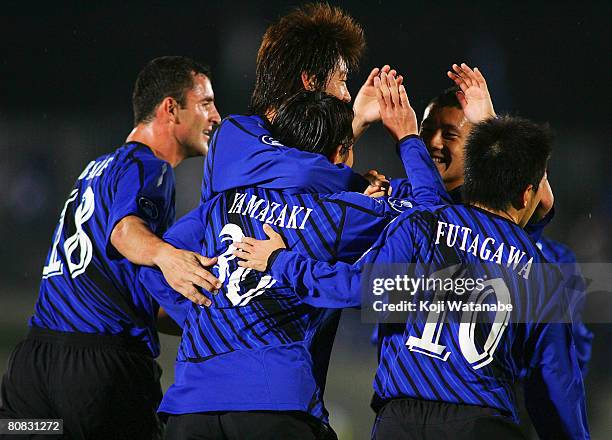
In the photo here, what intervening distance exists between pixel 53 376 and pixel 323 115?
4.60 feet

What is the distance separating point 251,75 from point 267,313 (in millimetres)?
3928

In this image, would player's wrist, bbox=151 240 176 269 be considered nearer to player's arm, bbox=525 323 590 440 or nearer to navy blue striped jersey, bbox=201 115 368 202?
navy blue striped jersey, bbox=201 115 368 202

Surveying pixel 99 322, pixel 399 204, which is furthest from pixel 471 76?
pixel 99 322

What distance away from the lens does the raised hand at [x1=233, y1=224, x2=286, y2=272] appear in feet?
7.95

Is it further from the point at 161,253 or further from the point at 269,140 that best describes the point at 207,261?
the point at 269,140

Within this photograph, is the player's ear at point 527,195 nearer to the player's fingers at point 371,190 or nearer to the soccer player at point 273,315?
the soccer player at point 273,315

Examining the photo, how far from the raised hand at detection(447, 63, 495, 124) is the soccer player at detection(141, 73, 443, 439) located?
0.45 meters

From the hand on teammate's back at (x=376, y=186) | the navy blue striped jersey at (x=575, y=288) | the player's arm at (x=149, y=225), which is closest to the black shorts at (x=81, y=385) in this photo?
the player's arm at (x=149, y=225)

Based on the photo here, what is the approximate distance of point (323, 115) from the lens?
8.46ft

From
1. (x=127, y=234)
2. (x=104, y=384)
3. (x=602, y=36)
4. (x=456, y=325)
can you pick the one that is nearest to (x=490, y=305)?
(x=456, y=325)

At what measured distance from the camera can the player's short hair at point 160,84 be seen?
12.1 ft

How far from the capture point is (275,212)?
252 cm

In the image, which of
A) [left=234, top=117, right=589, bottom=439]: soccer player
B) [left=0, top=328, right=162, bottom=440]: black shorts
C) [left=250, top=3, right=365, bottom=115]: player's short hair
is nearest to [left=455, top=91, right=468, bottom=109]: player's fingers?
[left=250, top=3, right=365, bottom=115]: player's short hair

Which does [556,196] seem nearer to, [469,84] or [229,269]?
[469,84]
